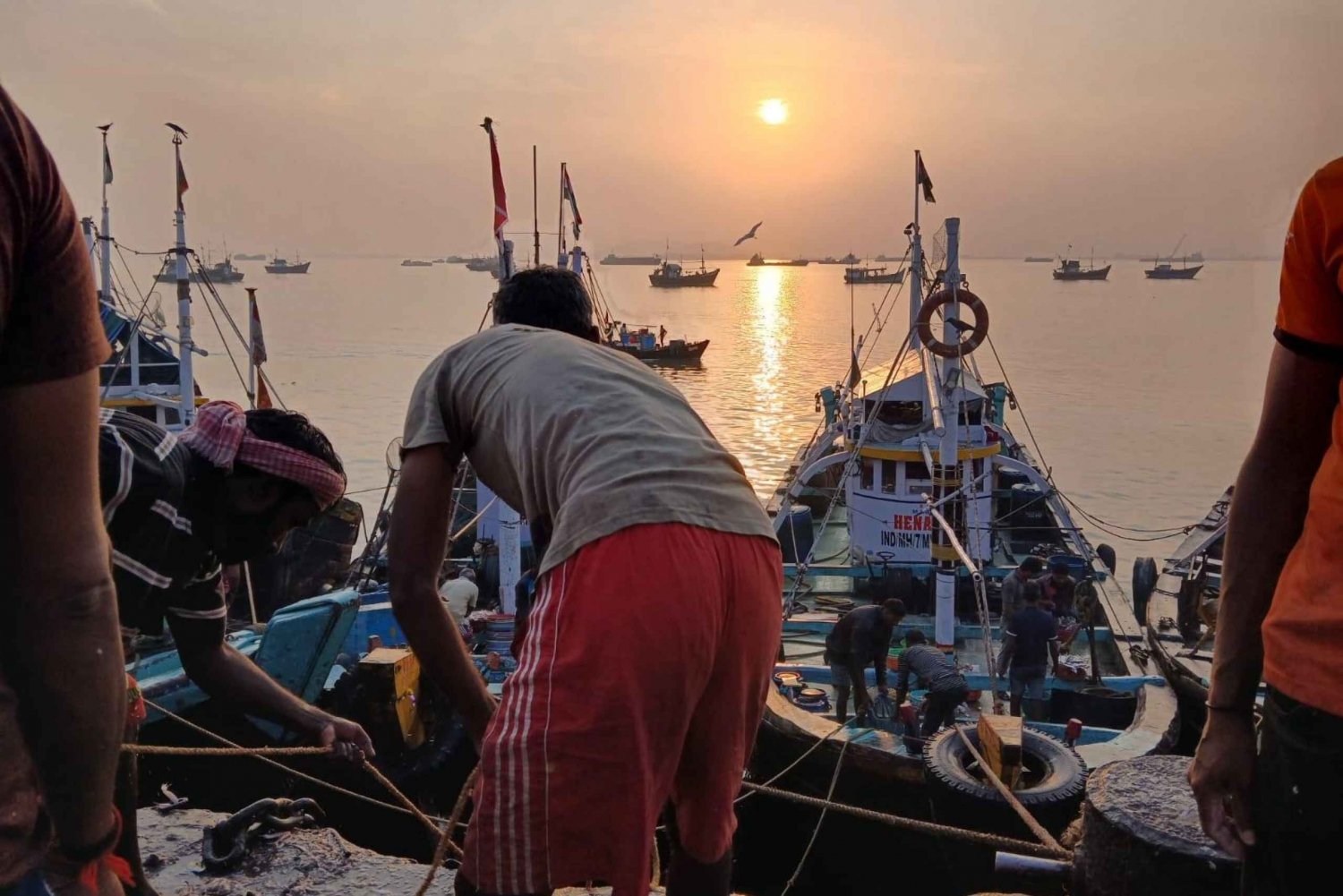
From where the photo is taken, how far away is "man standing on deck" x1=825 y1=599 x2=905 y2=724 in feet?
37.0

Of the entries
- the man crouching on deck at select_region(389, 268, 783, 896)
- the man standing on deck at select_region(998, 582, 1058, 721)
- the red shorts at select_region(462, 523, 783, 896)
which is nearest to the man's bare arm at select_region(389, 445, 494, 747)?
the man crouching on deck at select_region(389, 268, 783, 896)

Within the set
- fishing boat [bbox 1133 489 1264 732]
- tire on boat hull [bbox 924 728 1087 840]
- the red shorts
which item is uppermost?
the red shorts

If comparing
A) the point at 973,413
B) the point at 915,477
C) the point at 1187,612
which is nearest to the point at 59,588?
the point at 1187,612

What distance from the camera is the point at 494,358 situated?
102 inches

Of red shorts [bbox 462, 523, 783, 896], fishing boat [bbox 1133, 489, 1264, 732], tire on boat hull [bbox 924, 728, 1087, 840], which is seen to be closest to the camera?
red shorts [bbox 462, 523, 783, 896]

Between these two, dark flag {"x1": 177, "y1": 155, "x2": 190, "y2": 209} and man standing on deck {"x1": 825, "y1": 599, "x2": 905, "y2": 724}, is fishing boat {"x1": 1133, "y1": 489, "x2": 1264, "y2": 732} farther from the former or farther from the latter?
dark flag {"x1": 177, "y1": 155, "x2": 190, "y2": 209}

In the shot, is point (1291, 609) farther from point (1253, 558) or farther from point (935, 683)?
point (935, 683)

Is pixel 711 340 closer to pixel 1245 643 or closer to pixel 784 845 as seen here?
pixel 784 845

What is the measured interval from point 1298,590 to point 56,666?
200cm

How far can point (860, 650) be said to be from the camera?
11.3m

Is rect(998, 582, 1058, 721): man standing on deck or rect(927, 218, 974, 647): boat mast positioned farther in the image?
rect(927, 218, 974, 647): boat mast

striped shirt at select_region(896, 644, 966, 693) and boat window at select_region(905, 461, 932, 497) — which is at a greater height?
boat window at select_region(905, 461, 932, 497)

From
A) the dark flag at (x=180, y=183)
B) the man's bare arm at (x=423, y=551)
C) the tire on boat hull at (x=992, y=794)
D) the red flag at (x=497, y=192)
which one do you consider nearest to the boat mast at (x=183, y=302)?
the dark flag at (x=180, y=183)

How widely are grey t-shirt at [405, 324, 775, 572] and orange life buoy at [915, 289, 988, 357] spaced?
1062cm
